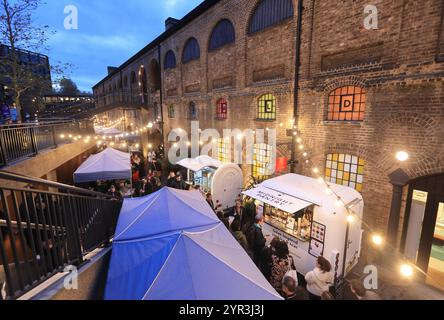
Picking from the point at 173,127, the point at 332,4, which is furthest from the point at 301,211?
the point at 173,127

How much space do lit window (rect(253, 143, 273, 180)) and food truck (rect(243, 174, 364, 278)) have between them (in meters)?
3.47

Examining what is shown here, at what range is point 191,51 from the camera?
53.8ft

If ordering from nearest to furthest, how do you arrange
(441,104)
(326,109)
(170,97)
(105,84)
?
1. (441,104)
2. (326,109)
3. (170,97)
4. (105,84)

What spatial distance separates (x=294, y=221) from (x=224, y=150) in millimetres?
7810

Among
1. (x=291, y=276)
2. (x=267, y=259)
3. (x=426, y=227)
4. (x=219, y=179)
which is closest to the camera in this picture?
(x=291, y=276)

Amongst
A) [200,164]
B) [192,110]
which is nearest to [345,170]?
[200,164]

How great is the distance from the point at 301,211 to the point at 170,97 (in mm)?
16188

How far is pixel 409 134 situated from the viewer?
672cm

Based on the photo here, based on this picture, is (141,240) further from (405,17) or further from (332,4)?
(332,4)

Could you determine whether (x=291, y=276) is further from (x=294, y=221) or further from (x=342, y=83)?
(x=342, y=83)

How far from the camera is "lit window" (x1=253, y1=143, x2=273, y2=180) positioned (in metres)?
11.4

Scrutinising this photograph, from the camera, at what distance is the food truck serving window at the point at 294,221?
692 cm

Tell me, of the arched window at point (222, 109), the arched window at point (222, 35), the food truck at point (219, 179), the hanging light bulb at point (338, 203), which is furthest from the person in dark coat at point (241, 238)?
the arched window at point (222, 35)

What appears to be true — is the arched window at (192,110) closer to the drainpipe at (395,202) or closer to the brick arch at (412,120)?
the brick arch at (412,120)
